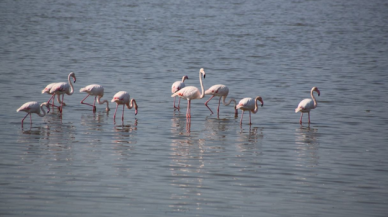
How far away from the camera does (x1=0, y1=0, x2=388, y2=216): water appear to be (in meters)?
7.72

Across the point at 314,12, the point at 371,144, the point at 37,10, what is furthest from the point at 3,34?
the point at 314,12

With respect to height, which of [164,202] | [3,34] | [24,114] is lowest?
[164,202]

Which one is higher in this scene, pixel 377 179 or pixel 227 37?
pixel 227 37

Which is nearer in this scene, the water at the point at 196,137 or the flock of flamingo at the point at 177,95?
the water at the point at 196,137

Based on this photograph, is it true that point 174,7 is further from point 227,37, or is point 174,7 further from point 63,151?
point 63,151

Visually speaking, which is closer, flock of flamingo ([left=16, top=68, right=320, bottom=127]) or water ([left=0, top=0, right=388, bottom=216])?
water ([left=0, top=0, right=388, bottom=216])

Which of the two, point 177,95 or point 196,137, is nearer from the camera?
point 196,137

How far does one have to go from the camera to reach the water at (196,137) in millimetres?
7719

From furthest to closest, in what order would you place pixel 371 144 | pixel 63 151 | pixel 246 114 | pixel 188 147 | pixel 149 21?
pixel 149 21 < pixel 246 114 < pixel 371 144 < pixel 188 147 < pixel 63 151

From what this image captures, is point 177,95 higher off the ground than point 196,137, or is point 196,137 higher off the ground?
point 177,95

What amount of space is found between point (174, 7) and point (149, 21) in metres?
15.1

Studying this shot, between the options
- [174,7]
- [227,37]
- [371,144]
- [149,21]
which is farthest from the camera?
[174,7]

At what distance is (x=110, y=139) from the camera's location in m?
11.0

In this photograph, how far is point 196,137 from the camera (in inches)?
455
